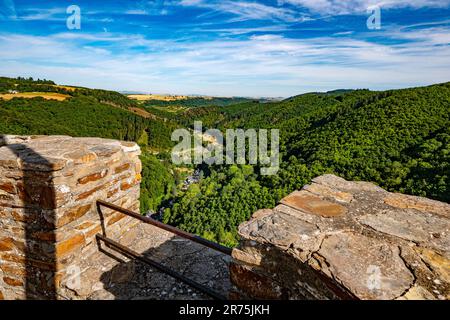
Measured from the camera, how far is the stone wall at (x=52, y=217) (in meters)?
2.25

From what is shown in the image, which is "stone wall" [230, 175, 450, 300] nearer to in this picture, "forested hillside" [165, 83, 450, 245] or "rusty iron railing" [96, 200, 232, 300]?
"rusty iron railing" [96, 200, 232, 300]

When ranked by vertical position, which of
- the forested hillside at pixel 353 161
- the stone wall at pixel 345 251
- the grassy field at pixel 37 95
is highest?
the grassy field at pixel 37 95

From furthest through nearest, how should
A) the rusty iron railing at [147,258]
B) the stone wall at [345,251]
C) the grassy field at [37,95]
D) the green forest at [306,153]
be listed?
1. the grassy field at [37,95]
2. the green forest at [306,153]
3. the rusty iron railing at [147,258]
4. the stone wall at [345,251]

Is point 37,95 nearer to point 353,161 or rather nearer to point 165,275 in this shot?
point 353,161

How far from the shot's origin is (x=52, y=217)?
2.26 meters

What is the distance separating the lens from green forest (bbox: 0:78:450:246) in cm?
2754

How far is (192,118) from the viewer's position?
301 ft

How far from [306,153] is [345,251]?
38.7 meters

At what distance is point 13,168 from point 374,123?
41425 mm

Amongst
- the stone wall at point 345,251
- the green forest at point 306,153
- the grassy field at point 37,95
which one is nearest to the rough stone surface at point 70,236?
the stone wall at point 345,251

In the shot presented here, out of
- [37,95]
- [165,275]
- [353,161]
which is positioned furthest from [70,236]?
[37,95]

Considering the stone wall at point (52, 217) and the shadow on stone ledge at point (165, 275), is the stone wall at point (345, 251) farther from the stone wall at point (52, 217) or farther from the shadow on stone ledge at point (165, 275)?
the stone wall at point (52, 217)

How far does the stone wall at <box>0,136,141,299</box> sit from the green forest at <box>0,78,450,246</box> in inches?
952

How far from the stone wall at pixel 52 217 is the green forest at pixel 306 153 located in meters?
24.2
